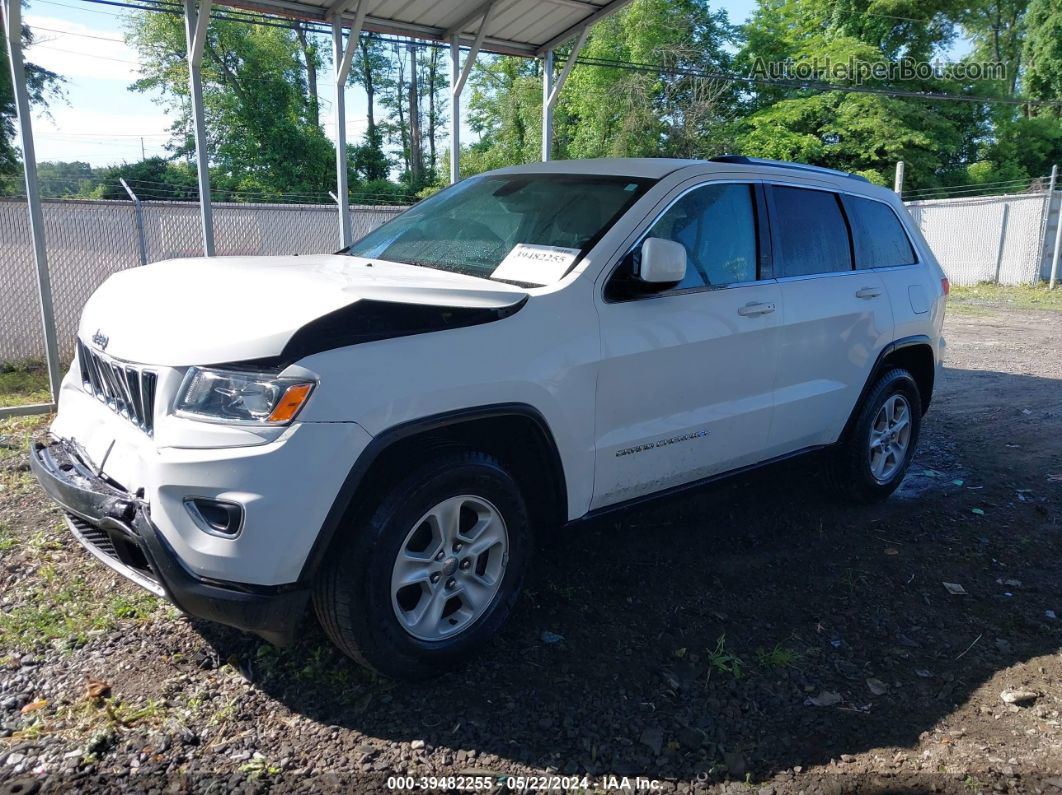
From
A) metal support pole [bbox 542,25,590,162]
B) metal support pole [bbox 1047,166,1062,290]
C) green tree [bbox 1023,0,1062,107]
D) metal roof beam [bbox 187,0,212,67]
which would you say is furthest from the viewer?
green tree [bbox 1023,0,1062,107]

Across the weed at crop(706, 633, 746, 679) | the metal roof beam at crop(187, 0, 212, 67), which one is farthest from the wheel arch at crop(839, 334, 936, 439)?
the metal roof beam at crop(187, 0, 212, 67)

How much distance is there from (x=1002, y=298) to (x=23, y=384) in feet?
62.7

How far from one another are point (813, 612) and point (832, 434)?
4.44ft

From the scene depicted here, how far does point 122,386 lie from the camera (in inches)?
119

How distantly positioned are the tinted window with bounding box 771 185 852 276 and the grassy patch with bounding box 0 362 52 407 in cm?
621

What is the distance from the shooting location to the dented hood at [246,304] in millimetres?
2709

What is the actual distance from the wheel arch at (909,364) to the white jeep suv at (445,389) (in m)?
0.26

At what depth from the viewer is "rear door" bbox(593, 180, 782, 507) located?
11.5 ft

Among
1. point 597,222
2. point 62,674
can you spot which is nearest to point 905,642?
point 597,222

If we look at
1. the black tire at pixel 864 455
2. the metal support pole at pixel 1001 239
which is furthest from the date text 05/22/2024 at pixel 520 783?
the metal support pole at pixel 1001 239

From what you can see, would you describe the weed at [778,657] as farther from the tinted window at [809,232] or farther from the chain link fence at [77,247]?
the chain link fence at [77,247]

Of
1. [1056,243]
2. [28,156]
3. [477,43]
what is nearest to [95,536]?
[28,156]

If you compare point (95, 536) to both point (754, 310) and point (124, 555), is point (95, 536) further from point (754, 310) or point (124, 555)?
point (754, 310)

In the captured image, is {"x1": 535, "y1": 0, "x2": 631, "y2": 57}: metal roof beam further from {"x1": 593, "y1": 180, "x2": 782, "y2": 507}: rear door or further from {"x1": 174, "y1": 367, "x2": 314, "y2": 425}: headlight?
{"x1": 174, "y1": 367, "x2": 314, "y2": 425}: headlight
